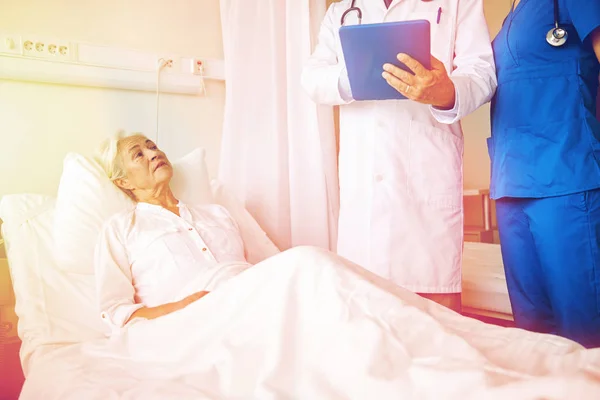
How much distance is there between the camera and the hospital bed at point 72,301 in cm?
96

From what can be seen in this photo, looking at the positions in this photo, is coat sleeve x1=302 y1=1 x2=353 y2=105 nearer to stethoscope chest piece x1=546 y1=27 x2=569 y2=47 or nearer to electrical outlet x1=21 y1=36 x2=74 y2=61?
stethoscope chest piece x1=546 y1=27 x2=569 y2=47

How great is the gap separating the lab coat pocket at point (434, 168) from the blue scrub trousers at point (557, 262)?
14 centimetres

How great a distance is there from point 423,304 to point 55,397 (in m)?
0.75

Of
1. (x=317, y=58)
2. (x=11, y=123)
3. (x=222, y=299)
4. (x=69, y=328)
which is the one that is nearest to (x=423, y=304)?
(x=222, y=299)

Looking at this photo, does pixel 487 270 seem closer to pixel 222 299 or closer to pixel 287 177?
pixel 287 177

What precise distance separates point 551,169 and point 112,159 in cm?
123

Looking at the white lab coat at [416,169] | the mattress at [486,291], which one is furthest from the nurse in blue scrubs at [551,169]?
the mattress at [486,291]

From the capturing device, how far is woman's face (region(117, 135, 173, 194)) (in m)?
1.57

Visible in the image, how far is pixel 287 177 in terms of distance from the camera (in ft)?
6.48

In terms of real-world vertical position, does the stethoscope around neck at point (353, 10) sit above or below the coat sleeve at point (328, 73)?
above

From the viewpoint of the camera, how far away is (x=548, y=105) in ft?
3.84

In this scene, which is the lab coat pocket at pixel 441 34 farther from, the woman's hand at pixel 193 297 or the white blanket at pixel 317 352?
the woman's hand at pixel 193 297

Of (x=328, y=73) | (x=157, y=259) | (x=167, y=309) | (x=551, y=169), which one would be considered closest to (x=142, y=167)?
(x=157, y=259)

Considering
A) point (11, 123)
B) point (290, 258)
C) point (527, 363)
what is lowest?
point (527, 363)
